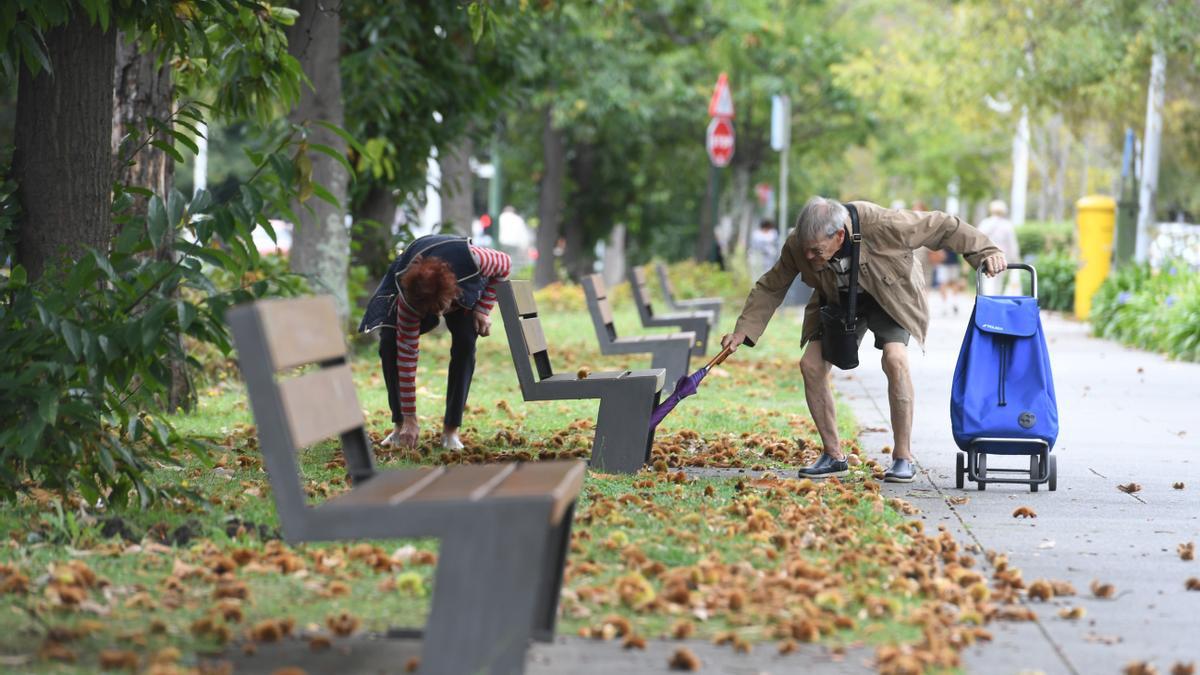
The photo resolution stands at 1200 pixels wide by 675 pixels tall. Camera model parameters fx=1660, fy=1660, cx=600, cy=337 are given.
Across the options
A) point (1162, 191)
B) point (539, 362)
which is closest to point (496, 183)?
point (1162, 191)

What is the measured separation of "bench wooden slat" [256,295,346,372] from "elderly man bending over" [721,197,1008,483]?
126 inches

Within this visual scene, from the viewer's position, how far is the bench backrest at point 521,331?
8453 mm

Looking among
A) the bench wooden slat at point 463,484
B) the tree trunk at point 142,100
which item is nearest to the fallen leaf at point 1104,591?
the bench wooden slat at point 463,484

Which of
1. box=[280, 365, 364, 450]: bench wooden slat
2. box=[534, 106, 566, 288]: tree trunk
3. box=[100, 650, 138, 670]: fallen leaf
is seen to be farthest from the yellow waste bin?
box=[100, 650, 138, 670]: fallen leaf

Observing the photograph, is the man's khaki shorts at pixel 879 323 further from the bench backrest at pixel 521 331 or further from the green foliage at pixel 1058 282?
the green foliage at pixel 1058 282

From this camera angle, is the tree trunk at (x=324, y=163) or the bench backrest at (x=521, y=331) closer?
the bench backrest at (x=521, y=331)

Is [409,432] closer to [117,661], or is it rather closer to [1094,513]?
[1094,513]

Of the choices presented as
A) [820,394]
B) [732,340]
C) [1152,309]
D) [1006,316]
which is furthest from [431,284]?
[1152,309]

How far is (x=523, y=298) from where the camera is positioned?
8945mm

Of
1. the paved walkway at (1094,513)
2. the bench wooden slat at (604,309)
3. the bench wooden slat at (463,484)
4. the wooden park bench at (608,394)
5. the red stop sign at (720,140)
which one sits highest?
the red stop sign at (720,140)

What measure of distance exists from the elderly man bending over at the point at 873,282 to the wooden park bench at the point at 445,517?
344cm

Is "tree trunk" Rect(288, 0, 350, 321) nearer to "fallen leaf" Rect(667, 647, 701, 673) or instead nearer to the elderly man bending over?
the elderly man bending over

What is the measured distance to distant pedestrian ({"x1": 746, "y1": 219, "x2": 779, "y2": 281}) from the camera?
27.9 m

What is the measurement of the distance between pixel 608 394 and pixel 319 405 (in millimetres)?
3608
